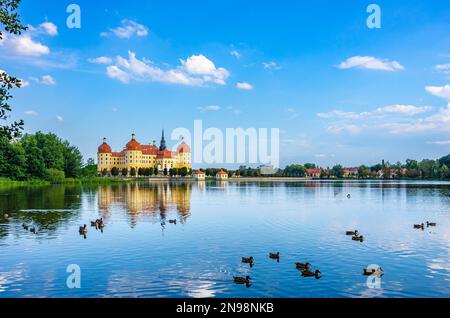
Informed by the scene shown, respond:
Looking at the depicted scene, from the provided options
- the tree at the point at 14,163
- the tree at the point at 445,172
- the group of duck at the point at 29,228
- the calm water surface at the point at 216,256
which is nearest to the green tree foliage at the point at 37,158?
the tree at the point at 14,163

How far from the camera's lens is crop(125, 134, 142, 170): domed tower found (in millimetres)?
187500

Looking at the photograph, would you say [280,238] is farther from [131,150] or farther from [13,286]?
[131,150]

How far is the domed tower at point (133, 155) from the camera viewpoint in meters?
188

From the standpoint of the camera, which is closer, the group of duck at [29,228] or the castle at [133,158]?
the group of duck at [29,228]

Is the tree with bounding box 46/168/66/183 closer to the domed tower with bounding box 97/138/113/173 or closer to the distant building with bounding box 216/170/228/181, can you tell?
the domed tower with bounding box 97/138/113/173

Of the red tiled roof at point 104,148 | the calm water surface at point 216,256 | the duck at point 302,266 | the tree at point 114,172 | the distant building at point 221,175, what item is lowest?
the calm water surface at point 216,256

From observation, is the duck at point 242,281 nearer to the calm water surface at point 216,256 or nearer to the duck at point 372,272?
the calm water surface at point 216,256

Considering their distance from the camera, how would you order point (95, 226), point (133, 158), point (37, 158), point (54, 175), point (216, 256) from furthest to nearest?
point (133, 158), point (54, 175), point (37, 158), point (95, 226), point (216, 256)

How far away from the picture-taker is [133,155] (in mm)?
188375

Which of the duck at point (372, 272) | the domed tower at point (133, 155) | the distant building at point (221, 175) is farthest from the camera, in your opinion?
the distant building at point (221, 175)

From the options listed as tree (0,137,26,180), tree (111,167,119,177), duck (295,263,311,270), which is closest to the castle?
tree (111,167,119,177)

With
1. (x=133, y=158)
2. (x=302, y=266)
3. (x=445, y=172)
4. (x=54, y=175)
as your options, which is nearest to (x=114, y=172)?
(x=133, y=158)

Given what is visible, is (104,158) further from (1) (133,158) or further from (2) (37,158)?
(2) (37,158)

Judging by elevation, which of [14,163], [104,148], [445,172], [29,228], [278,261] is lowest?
[278,261]
